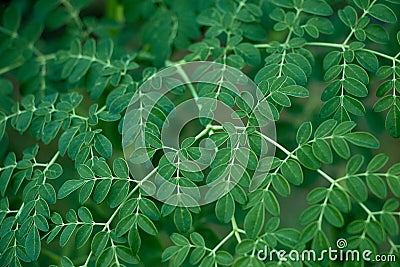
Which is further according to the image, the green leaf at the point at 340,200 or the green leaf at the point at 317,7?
the green leaf at the point at 317,7

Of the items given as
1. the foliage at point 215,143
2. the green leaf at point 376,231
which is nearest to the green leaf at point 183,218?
the foliage at point 215,143

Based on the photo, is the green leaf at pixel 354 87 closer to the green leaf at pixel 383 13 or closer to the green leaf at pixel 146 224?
the green leaf at pixel 383 13

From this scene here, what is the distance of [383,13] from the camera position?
779 millimetres

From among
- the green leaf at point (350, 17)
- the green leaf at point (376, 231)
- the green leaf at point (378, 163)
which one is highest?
the green leaf at point (350, 17)

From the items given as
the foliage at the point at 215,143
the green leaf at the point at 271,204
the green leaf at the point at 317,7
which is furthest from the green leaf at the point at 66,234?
the green leaf at the point at 317,7

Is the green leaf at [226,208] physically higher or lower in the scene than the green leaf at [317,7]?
lower

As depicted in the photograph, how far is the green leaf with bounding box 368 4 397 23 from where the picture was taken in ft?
2.54

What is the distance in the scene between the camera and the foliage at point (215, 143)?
0.68 m

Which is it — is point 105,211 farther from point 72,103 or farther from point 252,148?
point 252,148

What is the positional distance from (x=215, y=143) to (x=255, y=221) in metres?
0.11

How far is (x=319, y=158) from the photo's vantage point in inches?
26.8

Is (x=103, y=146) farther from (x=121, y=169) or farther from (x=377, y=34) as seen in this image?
(x=377, y=34)

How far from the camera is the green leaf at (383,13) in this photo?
77 centimetres

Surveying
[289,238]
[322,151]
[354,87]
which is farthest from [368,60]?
[289,238]
